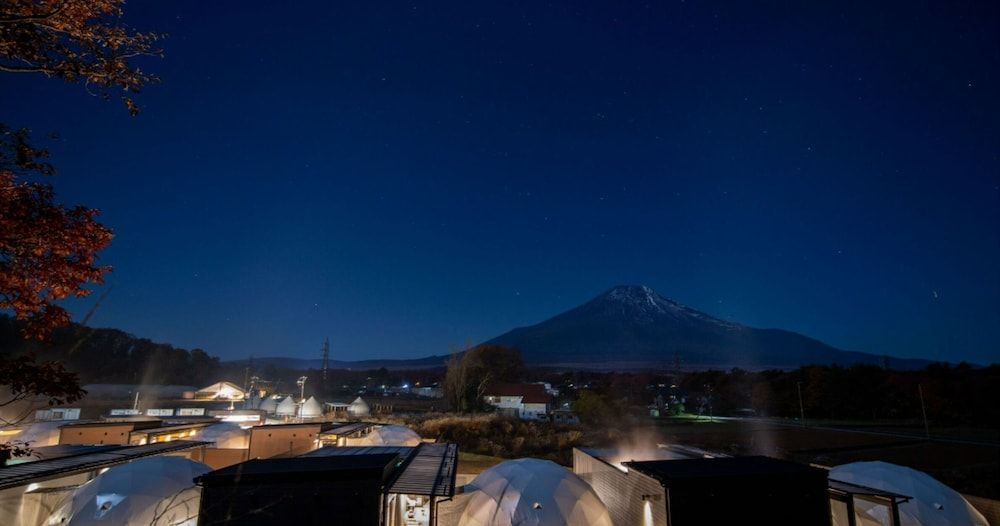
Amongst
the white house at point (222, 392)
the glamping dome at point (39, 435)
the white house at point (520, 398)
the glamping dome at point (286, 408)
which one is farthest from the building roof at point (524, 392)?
the glamping dome at point (39, 435)

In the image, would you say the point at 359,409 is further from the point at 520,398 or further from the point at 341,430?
the point at 341,430

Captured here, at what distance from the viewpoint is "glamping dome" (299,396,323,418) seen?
118 ft

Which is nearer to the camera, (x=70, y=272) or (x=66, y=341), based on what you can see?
(x=70, y=272)

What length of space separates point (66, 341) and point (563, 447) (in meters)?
60.2

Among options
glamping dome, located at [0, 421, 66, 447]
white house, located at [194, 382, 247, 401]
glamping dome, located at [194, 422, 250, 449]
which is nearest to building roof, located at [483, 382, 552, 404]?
white house, located at [194, 382, 247, 401]

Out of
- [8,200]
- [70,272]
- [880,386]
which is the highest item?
[8,200]

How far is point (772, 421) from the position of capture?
49719mm

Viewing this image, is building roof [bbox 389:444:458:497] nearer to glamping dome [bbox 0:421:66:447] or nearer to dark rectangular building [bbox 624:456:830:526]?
dark rectangular building [bbox 624:456:830:526]

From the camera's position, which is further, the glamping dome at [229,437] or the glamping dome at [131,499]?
the glamping dome at [229,437]

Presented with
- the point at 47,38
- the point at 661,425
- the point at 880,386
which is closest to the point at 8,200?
the point at 47,38

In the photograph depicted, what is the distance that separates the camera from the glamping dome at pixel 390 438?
20.7 metres

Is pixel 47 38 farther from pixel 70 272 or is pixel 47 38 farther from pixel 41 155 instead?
pixel 70 272

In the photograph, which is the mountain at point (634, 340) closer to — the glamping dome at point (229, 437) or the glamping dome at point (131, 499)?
the glamping dome at point (229, 437)

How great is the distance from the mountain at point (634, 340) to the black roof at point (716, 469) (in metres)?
137
